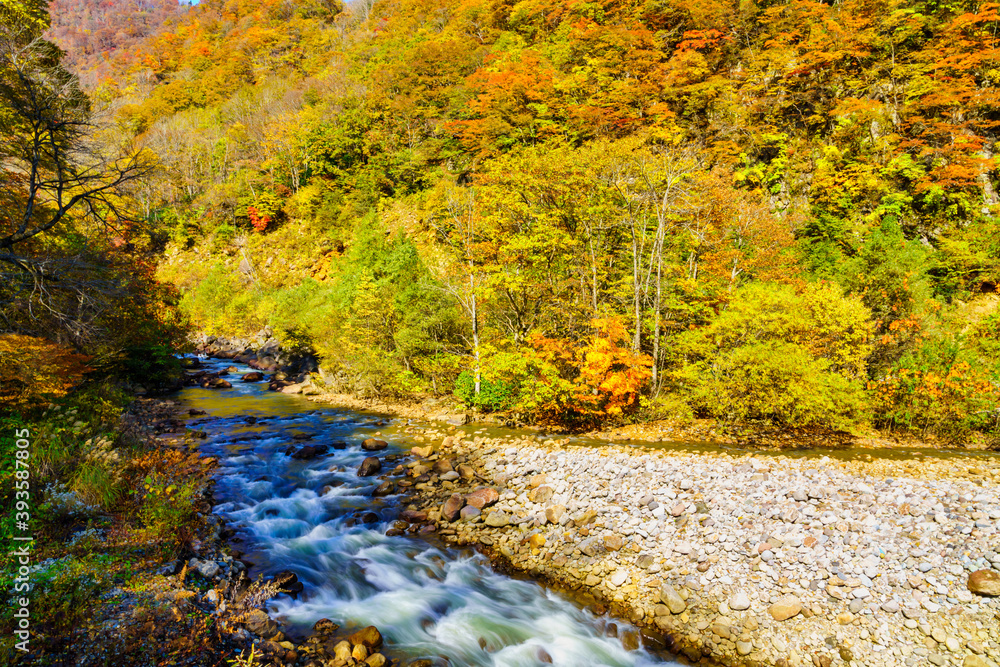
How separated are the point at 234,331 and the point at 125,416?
27697mm

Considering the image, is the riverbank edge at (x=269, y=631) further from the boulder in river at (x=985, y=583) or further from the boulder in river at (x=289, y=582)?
the boulder in river at (x=985, y=583)

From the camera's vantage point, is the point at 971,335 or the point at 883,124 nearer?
the point at 971,335

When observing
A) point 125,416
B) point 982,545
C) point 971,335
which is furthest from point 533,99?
point 982,545

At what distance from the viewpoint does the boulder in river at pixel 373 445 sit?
14688 mm

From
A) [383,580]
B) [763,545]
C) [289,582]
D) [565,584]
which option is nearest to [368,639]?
[383,580]

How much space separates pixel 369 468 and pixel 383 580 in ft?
15.0

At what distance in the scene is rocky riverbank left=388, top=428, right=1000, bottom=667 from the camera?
648cm

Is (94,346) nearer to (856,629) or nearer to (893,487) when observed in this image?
(856,629)

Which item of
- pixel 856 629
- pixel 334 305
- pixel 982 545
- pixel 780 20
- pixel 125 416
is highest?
pixel 780 20

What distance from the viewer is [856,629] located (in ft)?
21.4

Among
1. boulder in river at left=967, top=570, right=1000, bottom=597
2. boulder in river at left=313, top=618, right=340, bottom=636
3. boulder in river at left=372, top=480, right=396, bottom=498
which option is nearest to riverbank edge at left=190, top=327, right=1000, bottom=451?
boulder in river at left=372, top=480, right=396, bottom=498
